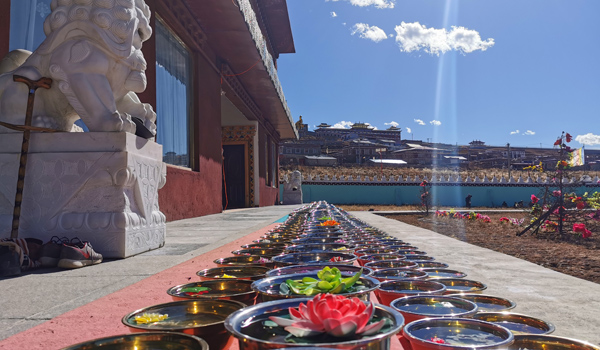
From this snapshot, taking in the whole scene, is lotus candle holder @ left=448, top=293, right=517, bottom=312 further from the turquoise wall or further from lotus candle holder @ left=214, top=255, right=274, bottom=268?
the turquoise wall

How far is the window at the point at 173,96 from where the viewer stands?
6.39 metres

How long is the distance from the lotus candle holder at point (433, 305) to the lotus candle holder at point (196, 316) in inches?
14.5

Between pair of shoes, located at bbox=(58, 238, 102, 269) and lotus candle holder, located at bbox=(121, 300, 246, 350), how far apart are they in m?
1.66

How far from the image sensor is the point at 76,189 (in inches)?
109

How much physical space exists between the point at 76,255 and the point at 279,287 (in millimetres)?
1776

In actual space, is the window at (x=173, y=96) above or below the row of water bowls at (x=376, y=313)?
above

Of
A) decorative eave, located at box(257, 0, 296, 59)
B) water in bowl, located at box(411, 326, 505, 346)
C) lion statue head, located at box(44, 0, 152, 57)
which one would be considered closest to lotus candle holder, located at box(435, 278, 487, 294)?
water in bowl, located at box(411, 326, 505, 346)

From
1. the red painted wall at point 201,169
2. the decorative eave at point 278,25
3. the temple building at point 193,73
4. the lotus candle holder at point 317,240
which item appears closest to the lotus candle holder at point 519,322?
the lotus candle holder at point 317,240

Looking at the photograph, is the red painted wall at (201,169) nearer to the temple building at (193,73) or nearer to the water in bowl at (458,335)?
the temple building at (193,73)

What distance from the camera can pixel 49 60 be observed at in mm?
2969

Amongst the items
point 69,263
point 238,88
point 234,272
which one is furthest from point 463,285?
point 238,88

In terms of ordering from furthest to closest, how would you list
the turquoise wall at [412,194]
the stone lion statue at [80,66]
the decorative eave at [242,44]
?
the turquoise wall at [412,194]
the decorative eave at [242,44]
the stone lion statue at [80,66]

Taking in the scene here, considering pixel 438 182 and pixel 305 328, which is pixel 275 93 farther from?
pixel 438 182

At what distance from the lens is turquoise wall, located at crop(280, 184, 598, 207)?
1014 inches
